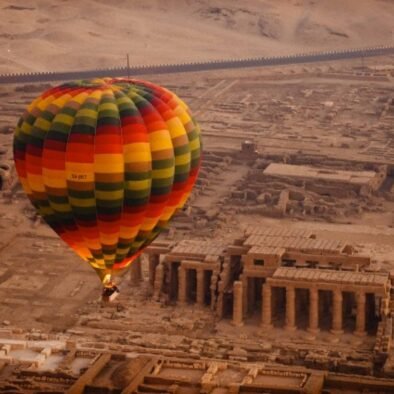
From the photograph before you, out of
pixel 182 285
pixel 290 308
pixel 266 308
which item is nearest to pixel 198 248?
pixel 182 285

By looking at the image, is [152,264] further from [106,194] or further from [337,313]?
[106,194]

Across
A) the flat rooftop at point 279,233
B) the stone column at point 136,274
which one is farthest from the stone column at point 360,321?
the stone column at point 136,274

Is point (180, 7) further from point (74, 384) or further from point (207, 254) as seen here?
point (74, 384)

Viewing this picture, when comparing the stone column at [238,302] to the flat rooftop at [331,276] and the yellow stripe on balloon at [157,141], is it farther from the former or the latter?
the yellow stripe on balloon at [157,141]

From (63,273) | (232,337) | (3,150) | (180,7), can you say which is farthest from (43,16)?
(232,337)

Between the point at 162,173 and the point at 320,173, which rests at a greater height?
the point at 162,173
